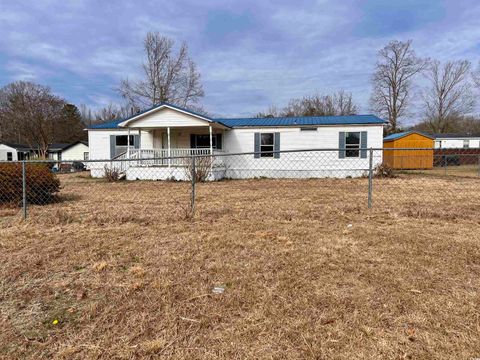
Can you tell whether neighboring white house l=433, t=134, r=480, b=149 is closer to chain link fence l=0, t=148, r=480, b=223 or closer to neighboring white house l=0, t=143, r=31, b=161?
chain link fence l=0, t=148, r=480, b=223

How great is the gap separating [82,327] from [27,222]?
418 centimetres

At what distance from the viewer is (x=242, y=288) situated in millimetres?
2859

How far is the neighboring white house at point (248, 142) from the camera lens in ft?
49.1

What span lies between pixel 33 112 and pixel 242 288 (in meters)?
46.6

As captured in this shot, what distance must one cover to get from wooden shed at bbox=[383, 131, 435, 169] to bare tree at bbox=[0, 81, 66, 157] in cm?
3990

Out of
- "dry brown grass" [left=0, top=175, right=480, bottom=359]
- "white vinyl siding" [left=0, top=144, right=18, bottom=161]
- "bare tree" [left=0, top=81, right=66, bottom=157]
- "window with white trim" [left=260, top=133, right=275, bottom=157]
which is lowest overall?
"dry brown grass" [left=0, top=175, right=480, bottom=359]

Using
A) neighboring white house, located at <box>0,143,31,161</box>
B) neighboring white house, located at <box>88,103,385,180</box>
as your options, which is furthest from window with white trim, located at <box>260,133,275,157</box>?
neighboring white house, located at <box>0,143,31,161</box>

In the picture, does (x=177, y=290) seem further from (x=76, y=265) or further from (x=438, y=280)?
(x=438, y=280)

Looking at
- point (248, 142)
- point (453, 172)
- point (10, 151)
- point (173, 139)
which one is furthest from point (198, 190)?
point (10, 151)

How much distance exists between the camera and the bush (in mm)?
7020

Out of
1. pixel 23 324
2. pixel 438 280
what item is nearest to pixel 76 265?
pixel 23 324

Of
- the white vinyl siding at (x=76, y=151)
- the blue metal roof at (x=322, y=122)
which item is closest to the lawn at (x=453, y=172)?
the blue metal roof at (x=322, y=122)

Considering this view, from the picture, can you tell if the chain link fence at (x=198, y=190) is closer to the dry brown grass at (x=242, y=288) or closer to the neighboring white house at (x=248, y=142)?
the neighboring white house at (x=248, y=142)

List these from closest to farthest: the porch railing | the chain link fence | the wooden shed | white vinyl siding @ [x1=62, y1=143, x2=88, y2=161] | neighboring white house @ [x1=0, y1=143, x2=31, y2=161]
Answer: the chain link fence < the porch railing < the wooden shed < white vinyl siding @ [x1=62, y1=143, x2=88, y2=161] < neighboring white house @ [x1=0, y1=143, x2=31, y2=161]
